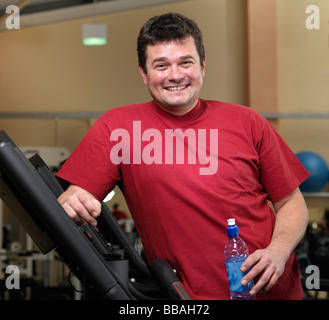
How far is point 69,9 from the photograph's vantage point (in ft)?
24.5

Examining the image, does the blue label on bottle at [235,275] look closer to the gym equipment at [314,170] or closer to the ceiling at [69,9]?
the gym equipment at [314,170]

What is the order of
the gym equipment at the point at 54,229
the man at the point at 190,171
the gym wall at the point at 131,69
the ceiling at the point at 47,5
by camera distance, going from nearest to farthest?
the gym equipment at the point at 54,229 < the man at the point at 190,171 < the gym wall at the point at 131,69 < the ceiling at the point at 47,5

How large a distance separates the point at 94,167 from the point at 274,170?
447 millimetres

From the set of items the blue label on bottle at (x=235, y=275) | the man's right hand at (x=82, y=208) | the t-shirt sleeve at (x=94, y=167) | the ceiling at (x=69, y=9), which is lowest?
the blue label on bottle at (x=235, y=275)

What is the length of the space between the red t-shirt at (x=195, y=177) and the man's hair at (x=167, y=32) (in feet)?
0.49

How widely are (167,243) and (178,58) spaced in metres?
0.44

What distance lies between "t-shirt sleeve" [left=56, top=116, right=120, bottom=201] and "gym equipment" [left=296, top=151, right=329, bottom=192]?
537 centimetres

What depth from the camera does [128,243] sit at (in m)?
2.30

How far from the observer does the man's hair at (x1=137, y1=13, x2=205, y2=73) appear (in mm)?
1311

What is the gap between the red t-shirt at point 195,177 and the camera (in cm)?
126

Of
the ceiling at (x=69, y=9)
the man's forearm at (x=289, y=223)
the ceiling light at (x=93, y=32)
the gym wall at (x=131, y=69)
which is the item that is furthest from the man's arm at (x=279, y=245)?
the ceiling at (x=69, y=9)

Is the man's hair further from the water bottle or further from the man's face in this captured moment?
the water bottle

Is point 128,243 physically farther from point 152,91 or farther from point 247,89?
→ point 247,89

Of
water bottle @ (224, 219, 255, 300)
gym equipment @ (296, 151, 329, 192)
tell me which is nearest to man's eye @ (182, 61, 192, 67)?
water bottle @ (224, 219, 255, 300)
